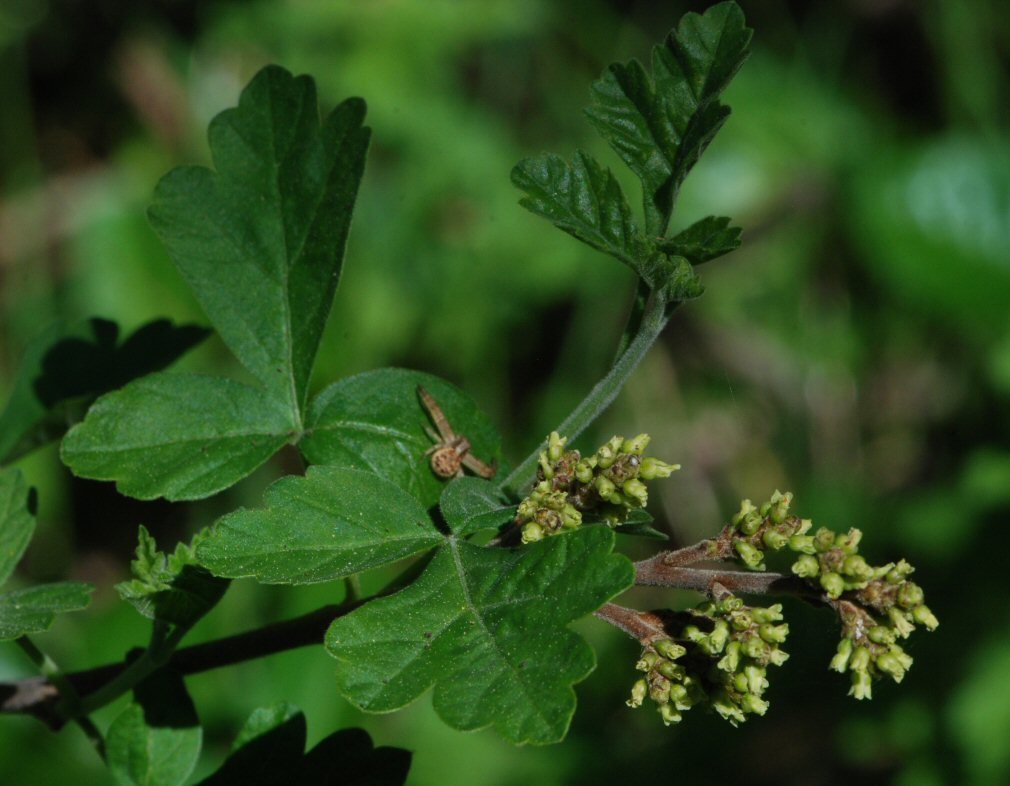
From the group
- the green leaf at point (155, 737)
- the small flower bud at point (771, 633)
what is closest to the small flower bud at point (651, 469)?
the small flower bud at point (771, 633)

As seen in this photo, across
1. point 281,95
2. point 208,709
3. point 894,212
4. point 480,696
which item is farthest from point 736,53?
point 894,212

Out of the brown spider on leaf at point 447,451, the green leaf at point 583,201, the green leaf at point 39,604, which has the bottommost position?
the green leaf at point 39,604

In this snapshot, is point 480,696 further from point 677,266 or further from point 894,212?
point 894,212

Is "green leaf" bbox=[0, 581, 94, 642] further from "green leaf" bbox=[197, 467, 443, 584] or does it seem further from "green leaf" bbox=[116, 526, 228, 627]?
"green leaf" bbox=[197, 467, 443, 584]

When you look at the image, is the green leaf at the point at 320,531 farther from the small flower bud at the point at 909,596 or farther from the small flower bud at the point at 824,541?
the small flower bud at the point at 909,596

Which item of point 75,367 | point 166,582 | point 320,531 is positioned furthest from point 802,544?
point 75,367

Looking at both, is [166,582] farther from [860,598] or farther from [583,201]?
[860,598]
